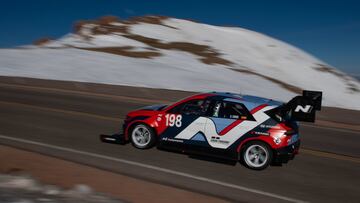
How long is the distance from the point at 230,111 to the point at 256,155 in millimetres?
1074

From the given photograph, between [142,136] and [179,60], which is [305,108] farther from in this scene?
[179,60]

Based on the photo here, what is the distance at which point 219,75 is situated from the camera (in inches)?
1394

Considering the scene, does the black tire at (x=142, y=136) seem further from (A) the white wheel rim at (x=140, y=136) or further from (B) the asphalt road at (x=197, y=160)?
(B) the asphalt road at (x=197, y=160)

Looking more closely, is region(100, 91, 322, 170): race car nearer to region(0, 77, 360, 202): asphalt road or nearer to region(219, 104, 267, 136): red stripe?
region(219, 104, 267, 136): red stripe

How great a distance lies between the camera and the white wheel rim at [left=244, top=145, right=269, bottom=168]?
8.81 m

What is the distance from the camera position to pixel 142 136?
9.94 meters

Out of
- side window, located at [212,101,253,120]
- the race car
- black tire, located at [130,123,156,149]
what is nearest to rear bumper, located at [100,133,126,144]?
black tire, located at [130,123,156,149]

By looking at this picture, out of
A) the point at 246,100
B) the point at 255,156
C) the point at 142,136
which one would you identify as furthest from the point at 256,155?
the point at 142,136

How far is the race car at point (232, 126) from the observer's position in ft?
28.3

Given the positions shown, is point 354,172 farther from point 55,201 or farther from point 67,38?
point 67,38

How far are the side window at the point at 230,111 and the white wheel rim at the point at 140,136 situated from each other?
1734 millimetres

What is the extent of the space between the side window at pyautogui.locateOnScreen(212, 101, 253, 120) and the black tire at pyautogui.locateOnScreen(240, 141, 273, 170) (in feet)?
1.94

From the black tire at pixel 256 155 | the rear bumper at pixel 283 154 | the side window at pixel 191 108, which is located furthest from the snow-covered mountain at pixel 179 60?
the rear bumper at pixel 283 154

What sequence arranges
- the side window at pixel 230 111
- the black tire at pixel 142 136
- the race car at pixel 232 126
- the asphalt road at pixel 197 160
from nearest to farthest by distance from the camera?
the asphalt road at pixel 197 160 < the race car at pixel 232 126 < the side window at pixel 230 111 < the black tire at pixel 142 136
